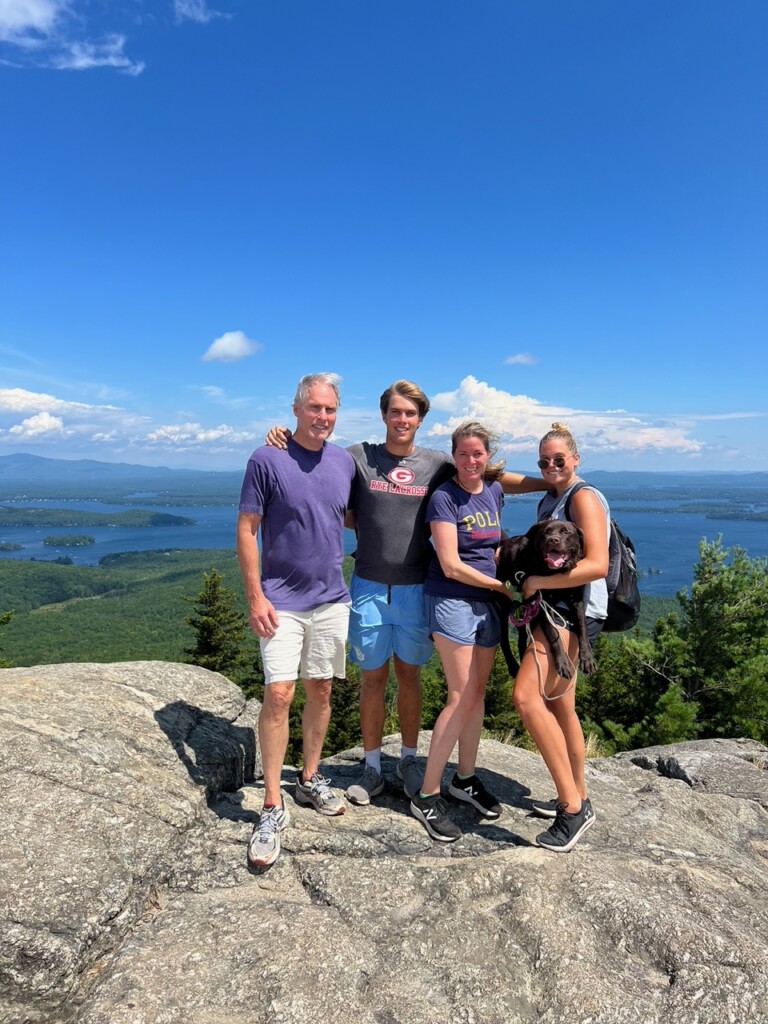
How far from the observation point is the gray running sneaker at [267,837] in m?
4.31

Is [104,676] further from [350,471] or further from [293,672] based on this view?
[350,471]

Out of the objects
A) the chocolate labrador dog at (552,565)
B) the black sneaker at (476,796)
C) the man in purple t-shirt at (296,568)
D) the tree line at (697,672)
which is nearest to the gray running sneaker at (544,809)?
the black sneaker at (476,796)

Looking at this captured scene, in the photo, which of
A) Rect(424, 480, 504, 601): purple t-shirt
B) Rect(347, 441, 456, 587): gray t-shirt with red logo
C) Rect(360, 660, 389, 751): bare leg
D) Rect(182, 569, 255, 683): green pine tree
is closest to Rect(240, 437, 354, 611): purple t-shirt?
Rect(347, 441, 456, 587): gray t-shirt with red logo

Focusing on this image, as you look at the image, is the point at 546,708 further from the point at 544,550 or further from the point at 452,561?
the point at 452,561

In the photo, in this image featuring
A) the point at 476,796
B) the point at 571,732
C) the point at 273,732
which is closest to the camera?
the point at 273,732

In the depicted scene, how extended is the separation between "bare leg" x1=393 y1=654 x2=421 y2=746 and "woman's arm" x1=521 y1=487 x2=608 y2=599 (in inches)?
57.9

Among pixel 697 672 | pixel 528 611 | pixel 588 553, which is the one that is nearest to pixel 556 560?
pixel 588 553

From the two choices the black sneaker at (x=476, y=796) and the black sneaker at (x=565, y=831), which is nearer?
the black sneaker at (x=565, y=831)

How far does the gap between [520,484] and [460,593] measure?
1.22m

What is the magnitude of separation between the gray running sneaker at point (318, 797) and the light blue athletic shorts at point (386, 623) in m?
1.14

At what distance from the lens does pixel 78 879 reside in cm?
366

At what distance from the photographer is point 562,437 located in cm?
480

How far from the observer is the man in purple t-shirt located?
15.0ft

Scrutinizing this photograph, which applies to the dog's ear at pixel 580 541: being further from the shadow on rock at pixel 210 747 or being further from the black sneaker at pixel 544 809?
the shadow on rock at pixel 210 747
